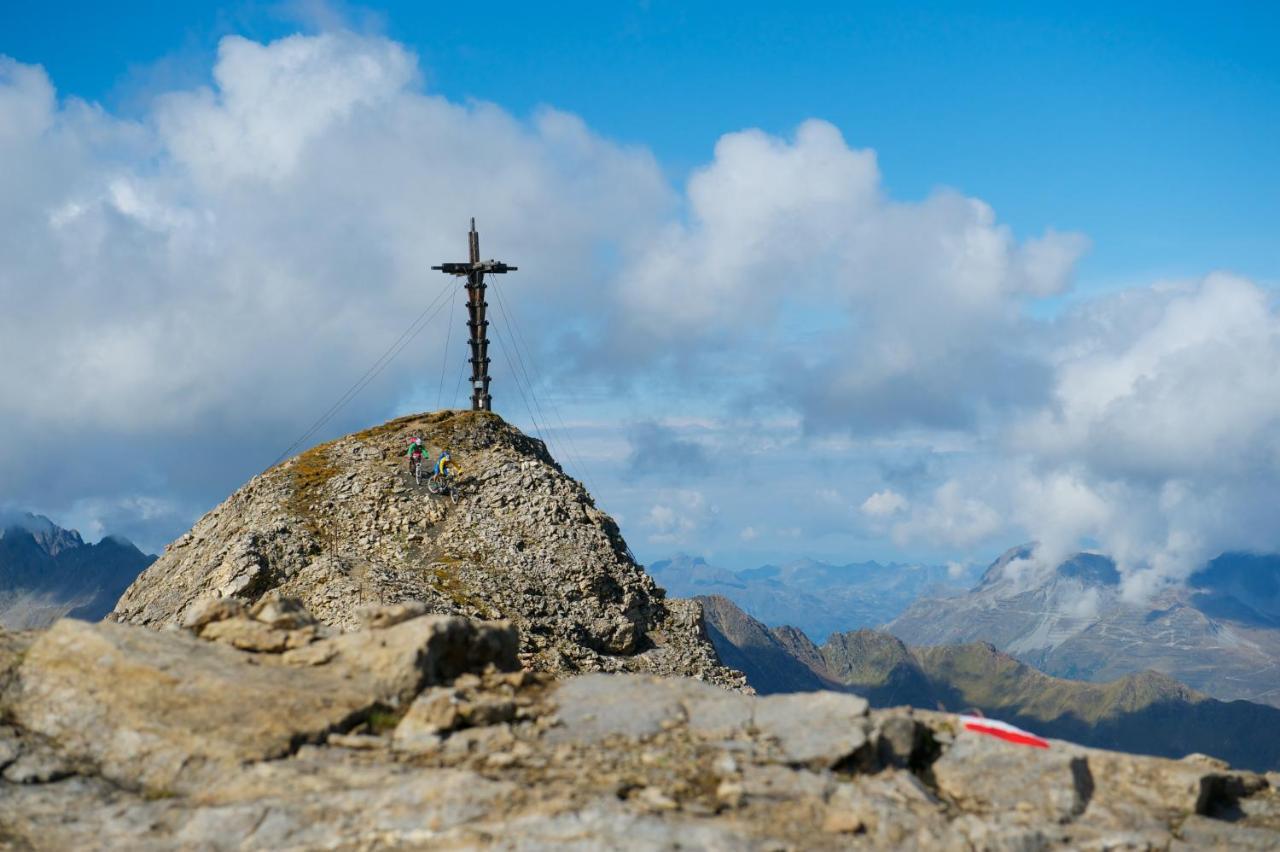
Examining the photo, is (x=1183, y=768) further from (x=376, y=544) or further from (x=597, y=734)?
(x=376, y=544)

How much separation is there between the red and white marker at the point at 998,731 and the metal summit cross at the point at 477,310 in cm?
5107

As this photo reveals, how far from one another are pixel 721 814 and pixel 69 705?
12.6m

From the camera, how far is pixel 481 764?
18.3m

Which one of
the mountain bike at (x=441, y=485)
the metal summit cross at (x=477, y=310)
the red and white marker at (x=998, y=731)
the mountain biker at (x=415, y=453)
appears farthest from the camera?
the metal summit cross at (x=477, y=310)

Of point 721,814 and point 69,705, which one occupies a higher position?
point 69,705

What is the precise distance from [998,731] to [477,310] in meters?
53.9

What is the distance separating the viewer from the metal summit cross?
69625mm

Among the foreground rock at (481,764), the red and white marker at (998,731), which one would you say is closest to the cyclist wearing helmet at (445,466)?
the foreground rock at (481,764)

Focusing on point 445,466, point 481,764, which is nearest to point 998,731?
point 481,764

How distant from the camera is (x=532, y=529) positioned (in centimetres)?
5438

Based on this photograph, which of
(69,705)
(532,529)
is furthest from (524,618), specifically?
(69,705)

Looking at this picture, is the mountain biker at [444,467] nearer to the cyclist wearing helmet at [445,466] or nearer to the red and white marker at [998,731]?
the cyclist wearing helmet at [445,466]

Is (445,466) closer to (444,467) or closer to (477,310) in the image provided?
(444,467)

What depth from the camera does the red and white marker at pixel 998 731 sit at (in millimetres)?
20891
